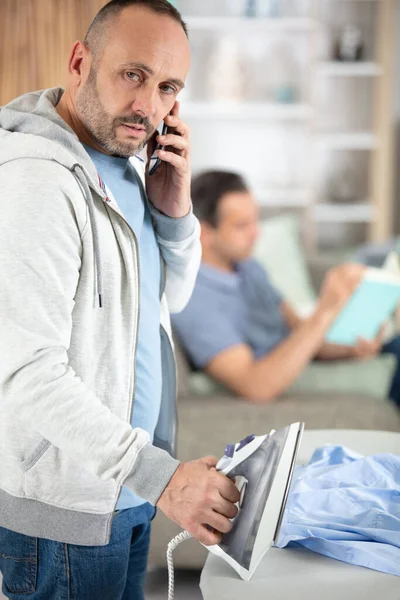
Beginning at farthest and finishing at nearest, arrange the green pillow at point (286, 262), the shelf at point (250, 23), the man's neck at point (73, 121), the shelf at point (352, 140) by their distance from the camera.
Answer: the shelf at point (352, 140), the shelf at point (250, 23), the green pillow at point (286, 262), the man's neck at point (73, 121)

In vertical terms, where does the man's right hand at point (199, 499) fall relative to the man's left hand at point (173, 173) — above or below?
below

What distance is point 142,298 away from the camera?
1126 millimetres

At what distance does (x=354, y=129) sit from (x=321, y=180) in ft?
1.23

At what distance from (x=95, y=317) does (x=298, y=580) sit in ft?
1.26

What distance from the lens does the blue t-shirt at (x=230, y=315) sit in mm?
2387

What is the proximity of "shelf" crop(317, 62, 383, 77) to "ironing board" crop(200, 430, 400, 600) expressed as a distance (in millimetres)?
4329

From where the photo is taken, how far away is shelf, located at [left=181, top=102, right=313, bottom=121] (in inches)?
195

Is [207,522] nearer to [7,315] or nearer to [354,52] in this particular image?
[7,315]

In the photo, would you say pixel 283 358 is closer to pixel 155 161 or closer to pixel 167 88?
pixel 155 161

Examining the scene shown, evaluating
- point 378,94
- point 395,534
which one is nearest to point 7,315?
point 395,534

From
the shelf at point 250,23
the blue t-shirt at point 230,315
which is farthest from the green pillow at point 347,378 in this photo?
the shelf at point 250,23

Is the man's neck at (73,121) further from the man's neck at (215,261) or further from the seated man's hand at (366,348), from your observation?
the seated man's hand at (366,348)

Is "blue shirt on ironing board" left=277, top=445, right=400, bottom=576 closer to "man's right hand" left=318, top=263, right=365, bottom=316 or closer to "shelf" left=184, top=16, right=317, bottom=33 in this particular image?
"man's right hand" left=318, top=263, right=365, bottom=316

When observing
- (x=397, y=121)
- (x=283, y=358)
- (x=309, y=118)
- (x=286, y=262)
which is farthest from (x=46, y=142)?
(x=397, y=121)
